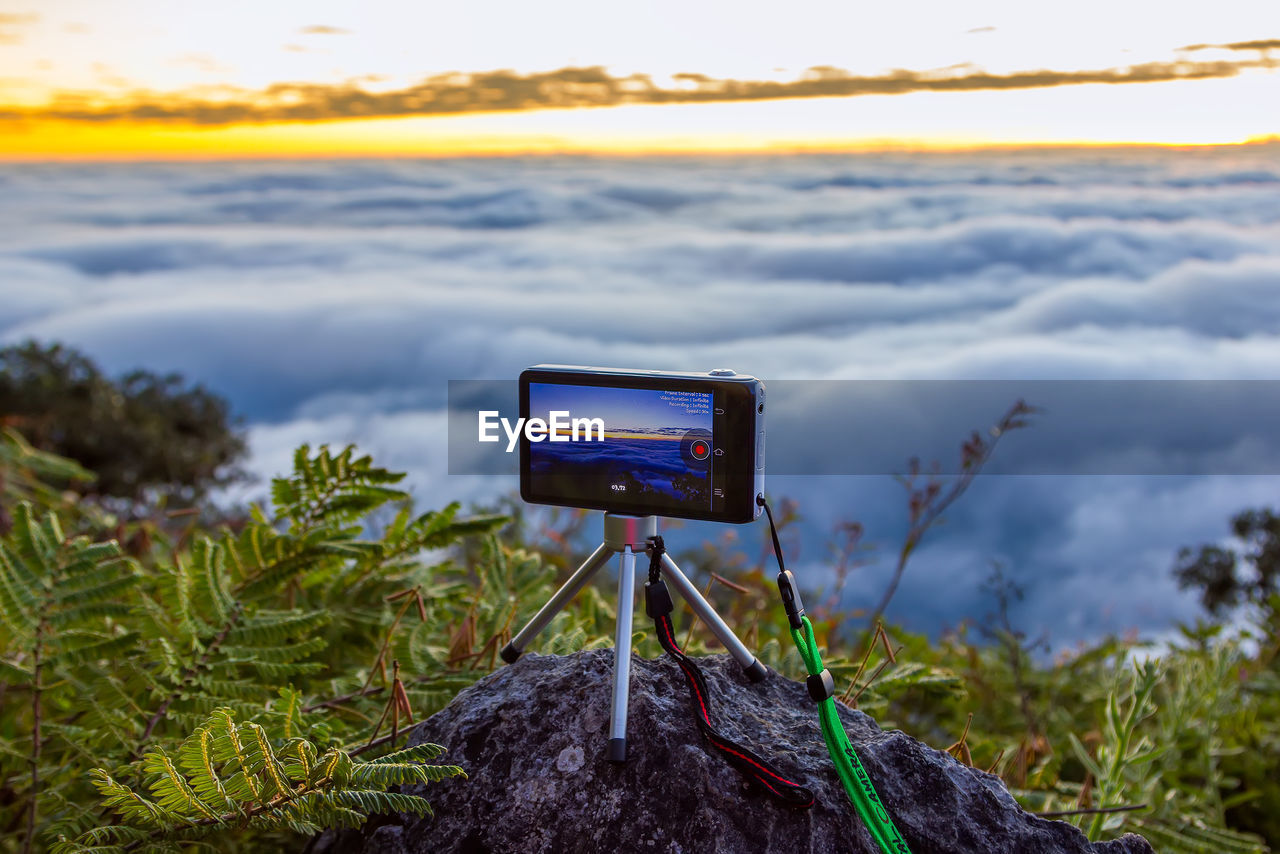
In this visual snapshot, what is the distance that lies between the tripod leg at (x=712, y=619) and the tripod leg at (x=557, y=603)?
145mm

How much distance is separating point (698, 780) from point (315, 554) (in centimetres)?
151

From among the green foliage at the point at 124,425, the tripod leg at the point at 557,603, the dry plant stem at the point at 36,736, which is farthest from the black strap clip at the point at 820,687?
the green foliage at the point at 124,425

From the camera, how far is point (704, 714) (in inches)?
81.2

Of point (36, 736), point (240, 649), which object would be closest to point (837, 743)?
point (240, 649)

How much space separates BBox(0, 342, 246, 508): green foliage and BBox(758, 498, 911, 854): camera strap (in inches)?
345

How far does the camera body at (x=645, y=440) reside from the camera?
7.06 ft

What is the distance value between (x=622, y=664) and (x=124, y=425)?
431 inches

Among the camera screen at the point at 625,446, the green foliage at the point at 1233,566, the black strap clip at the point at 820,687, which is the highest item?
the camera screen at the point at 625,446

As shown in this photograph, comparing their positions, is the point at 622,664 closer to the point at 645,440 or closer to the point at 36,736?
the point at 645,440

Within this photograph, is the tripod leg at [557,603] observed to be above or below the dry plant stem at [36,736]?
above

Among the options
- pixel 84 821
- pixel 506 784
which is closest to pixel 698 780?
pixel 506 784

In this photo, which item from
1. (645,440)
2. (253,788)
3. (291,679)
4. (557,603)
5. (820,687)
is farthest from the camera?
(291,679)

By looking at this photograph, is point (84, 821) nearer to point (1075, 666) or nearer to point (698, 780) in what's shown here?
point (698, 780)

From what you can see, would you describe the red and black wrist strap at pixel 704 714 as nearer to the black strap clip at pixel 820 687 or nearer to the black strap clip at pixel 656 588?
the black strap clip at pixel 656 588
